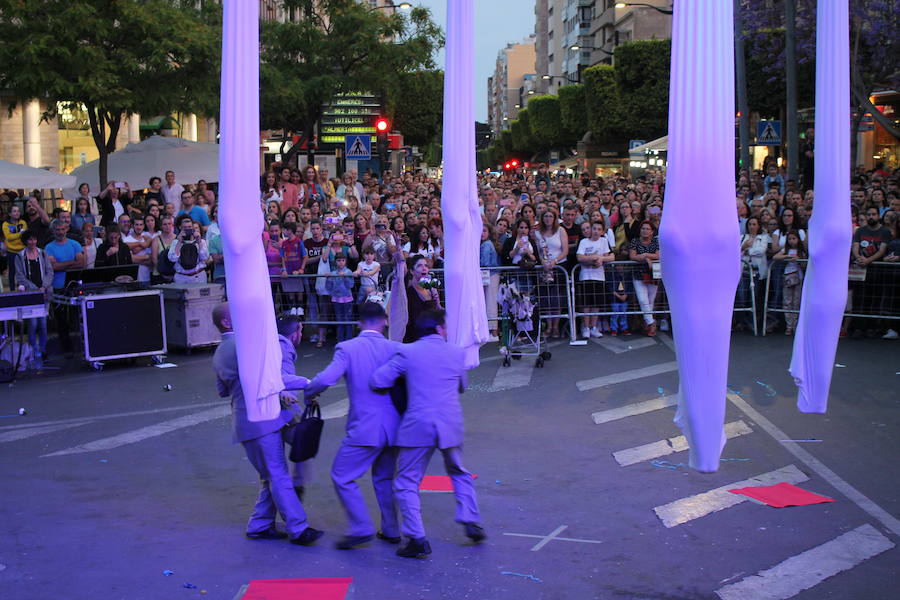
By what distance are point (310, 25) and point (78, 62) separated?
557 inches

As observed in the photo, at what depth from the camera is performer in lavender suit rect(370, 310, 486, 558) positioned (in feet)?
25.3

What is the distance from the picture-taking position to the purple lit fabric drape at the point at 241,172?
661cm

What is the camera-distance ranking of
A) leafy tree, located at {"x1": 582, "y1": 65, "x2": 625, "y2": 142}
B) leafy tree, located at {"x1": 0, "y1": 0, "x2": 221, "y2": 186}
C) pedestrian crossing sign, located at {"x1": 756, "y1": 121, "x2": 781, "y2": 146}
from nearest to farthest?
1. leafy tree, located at {"x1": 0, "y1": 0, "x2": 221, "y2": 186}
2. pedestrian crossing sign, located at {"x1": 756, "y1": 121, "x2": 781, "y2": 146}
3. leafy tree, located at {"x1": 582, "y1": 65, "x2": 625, "y2": 142}

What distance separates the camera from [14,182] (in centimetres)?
1930

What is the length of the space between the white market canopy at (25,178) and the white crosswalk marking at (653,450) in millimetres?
12810

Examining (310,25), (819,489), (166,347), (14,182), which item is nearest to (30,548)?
(819,489)

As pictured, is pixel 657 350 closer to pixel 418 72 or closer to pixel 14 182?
pixel 14 182

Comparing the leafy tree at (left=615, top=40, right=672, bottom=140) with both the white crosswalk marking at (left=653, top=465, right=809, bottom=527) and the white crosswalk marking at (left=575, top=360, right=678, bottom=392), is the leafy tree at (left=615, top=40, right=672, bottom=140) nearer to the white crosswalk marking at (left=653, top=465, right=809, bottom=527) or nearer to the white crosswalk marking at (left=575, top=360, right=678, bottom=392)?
the white crosswalk marking at (left=575, top=360, right=678, bottom=392)

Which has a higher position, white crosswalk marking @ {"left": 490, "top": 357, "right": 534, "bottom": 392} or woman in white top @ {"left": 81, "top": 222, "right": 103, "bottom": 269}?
woman in white top @ {"left": 81, "top": 222, "right": 103, "bottom": 269}

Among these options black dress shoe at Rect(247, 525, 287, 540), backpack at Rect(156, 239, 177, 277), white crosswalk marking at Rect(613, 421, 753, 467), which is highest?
backpack at Rect(156, 239, 177, 277)

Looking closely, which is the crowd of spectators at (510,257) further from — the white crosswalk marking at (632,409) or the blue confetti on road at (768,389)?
the white crosswalk marking at (632,409)

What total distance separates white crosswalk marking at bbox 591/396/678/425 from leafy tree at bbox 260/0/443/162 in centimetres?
2214

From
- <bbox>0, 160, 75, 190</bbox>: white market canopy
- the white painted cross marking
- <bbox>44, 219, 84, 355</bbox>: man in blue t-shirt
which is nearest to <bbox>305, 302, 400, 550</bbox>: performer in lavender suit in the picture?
the white painted cross marking

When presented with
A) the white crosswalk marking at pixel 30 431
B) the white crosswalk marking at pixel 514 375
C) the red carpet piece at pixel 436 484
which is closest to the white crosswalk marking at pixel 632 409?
the white crosswalk marking at pixel 514 375
